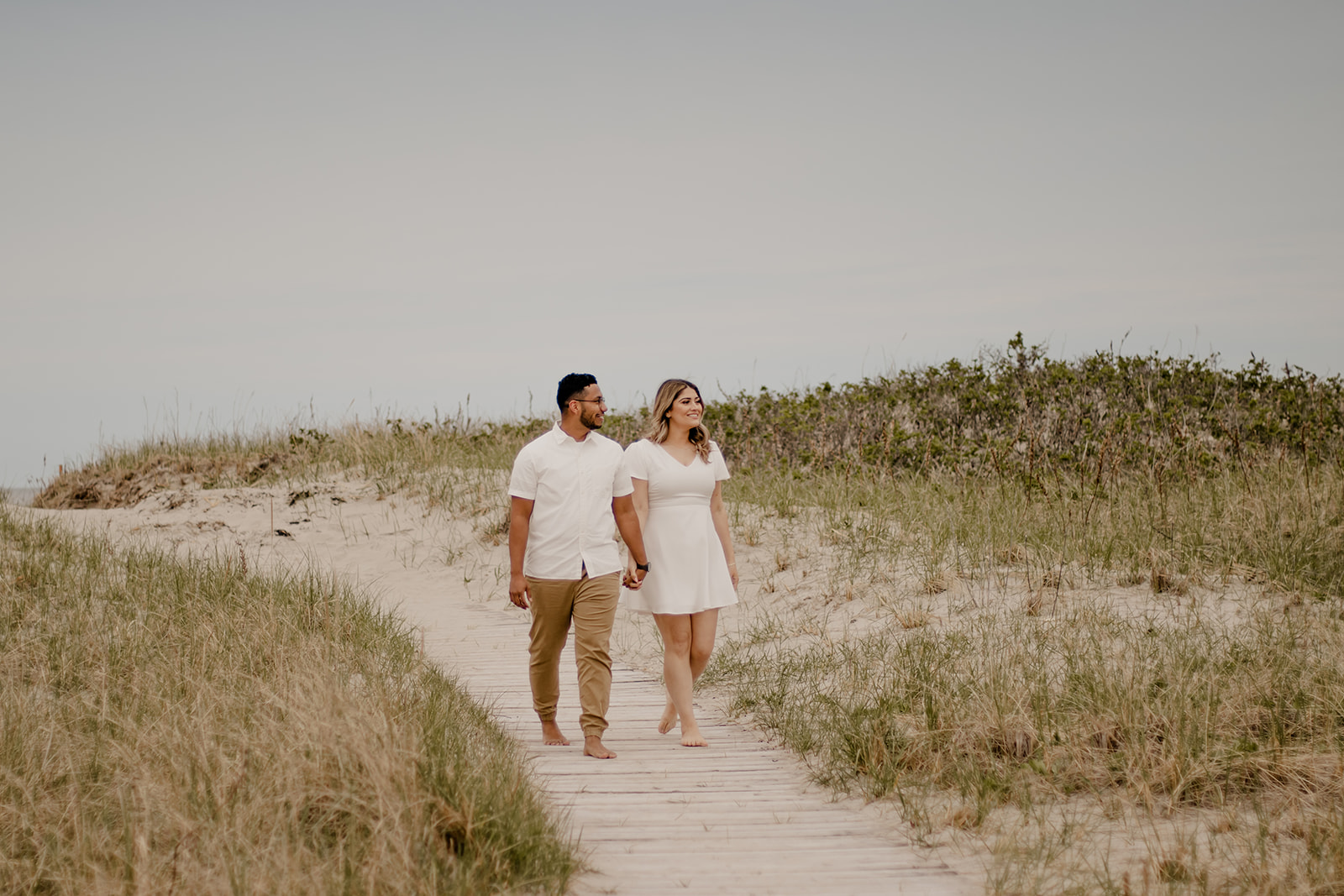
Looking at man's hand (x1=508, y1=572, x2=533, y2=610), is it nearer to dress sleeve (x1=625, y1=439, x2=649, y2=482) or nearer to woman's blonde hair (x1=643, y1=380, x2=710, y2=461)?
dress sleeve (x1=625, y1=439, x2=649, y2=482)

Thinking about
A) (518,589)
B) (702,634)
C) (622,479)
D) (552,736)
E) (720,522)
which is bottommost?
(552,736)

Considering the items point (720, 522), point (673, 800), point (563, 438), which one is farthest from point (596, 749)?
point (563, 438)

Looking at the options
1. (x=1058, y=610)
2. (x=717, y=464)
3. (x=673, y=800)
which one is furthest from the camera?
(x=1058, y=610)

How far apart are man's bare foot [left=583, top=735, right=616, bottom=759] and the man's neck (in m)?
1.80

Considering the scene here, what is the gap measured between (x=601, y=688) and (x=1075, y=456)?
9.95m

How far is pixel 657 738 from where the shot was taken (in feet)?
20.5

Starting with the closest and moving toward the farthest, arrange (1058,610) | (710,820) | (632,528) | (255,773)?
(255,773) → (710,820) → (632,528) → (1058,610)

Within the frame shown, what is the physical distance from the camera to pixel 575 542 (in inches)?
230

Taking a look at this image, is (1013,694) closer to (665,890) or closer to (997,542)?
(665,890)

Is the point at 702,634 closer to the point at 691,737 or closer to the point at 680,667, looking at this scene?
the point at 680,667

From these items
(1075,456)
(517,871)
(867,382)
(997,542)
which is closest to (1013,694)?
(517,871)

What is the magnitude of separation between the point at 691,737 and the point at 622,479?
1.67 metres

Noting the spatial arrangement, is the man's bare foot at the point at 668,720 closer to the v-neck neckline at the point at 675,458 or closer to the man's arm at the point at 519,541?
the man's arm at the point at 519,541

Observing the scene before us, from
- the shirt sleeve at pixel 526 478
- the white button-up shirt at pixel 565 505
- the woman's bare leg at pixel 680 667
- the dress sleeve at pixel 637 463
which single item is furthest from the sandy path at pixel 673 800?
the dress sleeve at pixel 637 463
